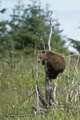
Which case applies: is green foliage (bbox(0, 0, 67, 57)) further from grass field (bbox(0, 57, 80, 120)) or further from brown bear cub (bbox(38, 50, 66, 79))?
brown bear cub (bbox(38, 50, 66, 79))

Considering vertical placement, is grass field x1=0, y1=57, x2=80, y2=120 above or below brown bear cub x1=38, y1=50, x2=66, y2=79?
below

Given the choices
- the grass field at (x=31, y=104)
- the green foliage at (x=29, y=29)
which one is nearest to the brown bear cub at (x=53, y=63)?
the grass field at (x=31, y=104)

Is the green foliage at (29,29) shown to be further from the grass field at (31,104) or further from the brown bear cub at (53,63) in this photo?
the brown bear cub at (53,63)

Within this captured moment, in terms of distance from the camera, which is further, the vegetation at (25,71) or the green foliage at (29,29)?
the green foliage at (29,29)

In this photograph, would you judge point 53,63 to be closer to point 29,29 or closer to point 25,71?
point 25,71

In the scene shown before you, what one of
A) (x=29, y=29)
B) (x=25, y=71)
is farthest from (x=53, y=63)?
(x=29, y=29)

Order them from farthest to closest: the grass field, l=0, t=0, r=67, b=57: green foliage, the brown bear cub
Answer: l=0, t=0, r=67, b=57: green foliage < the grass field < the brown bear cub

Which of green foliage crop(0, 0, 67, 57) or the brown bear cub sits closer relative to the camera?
the brown bear cub

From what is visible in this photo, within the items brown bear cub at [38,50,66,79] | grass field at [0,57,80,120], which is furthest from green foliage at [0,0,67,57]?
brown bear cub at [38,50,66,79]

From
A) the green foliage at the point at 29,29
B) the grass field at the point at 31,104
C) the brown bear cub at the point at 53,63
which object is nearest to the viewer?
the brown bear cub at the point at 53,63

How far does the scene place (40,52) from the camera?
4250mm

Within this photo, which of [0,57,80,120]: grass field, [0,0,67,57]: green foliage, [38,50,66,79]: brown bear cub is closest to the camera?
[38,50,66,79]: brown bear cub

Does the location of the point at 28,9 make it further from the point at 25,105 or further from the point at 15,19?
the point at 25,105

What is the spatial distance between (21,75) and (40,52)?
6.00 meters
